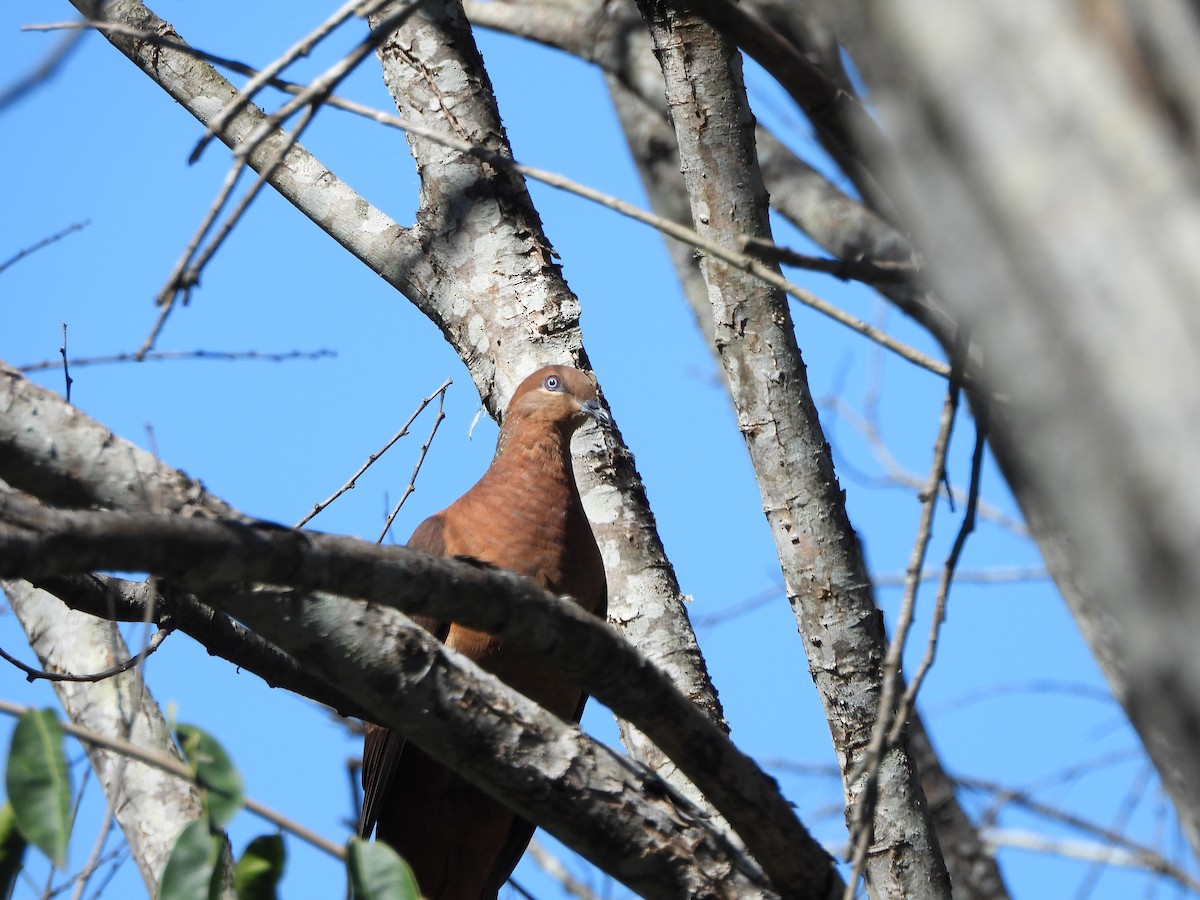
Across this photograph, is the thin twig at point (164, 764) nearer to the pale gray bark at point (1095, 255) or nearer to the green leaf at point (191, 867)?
the green leaf at point (191, 867)

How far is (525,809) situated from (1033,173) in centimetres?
156

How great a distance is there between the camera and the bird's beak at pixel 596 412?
362 centimetres

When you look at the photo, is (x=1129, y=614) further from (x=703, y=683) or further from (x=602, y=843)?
(x=703, y=683)

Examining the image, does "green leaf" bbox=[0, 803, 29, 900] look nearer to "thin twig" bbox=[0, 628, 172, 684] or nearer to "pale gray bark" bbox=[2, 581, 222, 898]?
"thin twig" bbox=[0, 628, 172, 684]

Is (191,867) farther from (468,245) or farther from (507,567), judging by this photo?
(468,245)

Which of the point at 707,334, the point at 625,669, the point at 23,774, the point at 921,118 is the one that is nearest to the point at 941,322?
the point at 625,669

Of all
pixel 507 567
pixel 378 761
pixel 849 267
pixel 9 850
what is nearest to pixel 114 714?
pixel 378 761

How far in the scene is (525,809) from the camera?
197 centimetres

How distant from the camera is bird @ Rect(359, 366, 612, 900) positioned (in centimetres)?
338

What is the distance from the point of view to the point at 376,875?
158 cm

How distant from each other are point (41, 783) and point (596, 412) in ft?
7.74

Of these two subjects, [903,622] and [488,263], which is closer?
[903,622]

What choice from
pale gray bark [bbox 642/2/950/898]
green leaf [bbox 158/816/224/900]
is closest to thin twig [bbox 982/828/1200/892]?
pale gray bark [bbox 642/2/950/898]

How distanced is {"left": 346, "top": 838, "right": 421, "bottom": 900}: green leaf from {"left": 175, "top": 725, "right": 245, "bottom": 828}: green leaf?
172 mm
